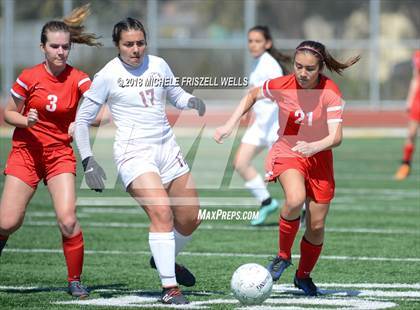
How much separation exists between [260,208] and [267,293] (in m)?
5.18

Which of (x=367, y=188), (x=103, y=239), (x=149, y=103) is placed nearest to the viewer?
(x=149, y=103)

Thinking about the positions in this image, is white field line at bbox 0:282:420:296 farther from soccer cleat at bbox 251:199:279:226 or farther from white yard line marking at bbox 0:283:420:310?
soccer cleat at bbox 251:199:279:226

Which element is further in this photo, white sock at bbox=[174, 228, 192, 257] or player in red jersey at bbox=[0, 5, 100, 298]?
white sock at bbox=[174, 228, 192, 257]

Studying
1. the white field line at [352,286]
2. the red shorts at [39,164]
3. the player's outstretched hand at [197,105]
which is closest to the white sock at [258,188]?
the white field line at [352,286]

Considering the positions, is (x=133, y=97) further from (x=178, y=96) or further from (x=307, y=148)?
(x=307, y=148)

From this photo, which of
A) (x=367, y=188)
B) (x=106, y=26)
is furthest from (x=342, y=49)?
(x=367, y=188)

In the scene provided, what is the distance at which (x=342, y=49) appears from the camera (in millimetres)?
29203

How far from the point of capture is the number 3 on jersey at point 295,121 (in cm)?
770

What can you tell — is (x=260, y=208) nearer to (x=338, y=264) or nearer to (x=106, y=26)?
(x=338, y=264)

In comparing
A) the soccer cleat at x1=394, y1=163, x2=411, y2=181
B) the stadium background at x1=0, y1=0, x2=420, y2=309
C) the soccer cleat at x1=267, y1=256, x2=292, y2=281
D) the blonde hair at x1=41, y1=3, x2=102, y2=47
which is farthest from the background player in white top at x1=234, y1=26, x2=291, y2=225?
the soccer cleat at x1=394, y1=163, x2=411, y2=181

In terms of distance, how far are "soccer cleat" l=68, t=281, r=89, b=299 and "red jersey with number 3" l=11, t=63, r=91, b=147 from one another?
3.37 feet

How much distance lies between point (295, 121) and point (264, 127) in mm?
4309

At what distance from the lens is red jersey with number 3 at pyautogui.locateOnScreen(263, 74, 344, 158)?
7605mm

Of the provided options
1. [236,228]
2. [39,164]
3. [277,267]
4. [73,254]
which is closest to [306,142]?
[277,267]
